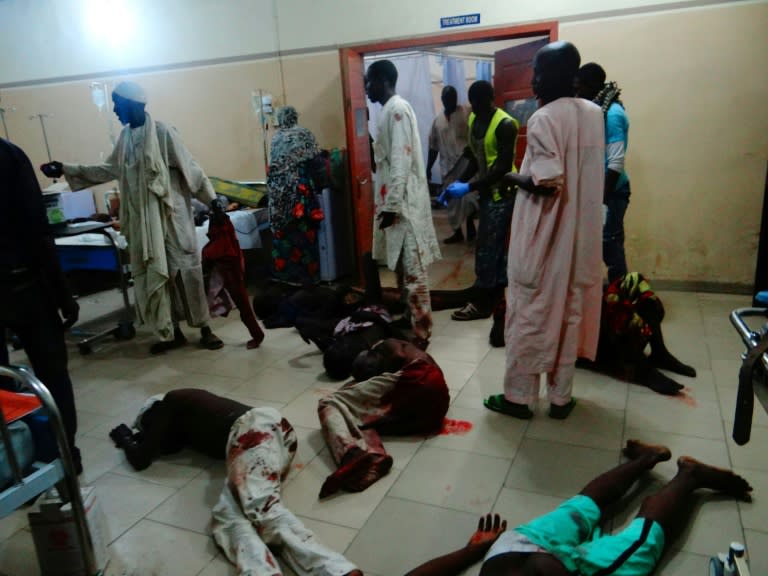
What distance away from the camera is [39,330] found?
2215 mm

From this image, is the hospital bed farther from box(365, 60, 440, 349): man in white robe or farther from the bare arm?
box(365, 60, 440, 349): man in white robe

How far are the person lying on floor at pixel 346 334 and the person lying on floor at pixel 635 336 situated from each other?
1.17m

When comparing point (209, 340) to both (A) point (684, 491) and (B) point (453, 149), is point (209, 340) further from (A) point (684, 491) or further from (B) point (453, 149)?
(B) point (453, 149)

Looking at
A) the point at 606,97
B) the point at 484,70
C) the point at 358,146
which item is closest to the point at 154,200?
the point at 358,146

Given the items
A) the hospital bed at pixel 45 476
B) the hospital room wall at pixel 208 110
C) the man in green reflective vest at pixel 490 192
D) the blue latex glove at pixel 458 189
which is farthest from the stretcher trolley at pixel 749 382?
the hospital room wall at pixel 208 110

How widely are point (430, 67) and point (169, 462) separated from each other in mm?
6485

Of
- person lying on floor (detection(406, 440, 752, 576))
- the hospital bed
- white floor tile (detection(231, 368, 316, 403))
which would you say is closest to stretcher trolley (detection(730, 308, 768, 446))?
person lying on floor (detection(406, 440, 752, 576))

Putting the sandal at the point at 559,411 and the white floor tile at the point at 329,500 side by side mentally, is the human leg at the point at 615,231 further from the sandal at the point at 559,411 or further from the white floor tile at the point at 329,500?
the white floor tile at the point at 329,500

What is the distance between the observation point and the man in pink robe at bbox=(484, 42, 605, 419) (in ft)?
7.19

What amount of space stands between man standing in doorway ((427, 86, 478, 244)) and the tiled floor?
2.76 m

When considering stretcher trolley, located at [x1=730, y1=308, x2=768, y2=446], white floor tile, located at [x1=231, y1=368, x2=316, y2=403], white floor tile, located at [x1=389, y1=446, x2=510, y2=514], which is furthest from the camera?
white floor tile, located at [x1=231, y1=368, x2=316, y2=403]

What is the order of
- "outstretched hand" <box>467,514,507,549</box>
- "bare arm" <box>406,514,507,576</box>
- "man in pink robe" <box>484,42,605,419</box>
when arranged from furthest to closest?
"man in pink robe" <box>484,42,605,419</box> < "outstretched hand" <box>467,514,507,549</box> < "bare arm" <box>406,514,507,576</box>

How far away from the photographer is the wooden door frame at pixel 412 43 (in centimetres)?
412

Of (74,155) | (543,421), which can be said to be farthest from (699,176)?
(74,155)
